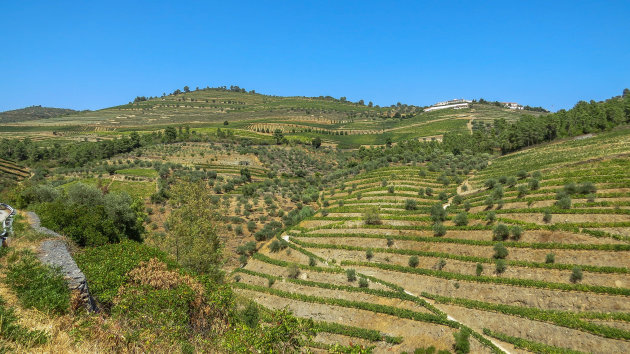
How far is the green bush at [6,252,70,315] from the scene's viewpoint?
11.3 meters

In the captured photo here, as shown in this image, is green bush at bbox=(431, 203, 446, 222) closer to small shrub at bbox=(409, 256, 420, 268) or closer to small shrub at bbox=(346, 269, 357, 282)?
small shrub at bbox=(409, 256, 420, 268)

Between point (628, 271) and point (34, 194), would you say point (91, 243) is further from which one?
→ point (628, 271)

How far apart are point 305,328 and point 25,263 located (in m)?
10.7

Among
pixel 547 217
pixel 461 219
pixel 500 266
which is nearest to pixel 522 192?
pixel 547 217

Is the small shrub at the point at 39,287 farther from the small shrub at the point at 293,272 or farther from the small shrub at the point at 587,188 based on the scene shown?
the small shrub at the point at 587,188

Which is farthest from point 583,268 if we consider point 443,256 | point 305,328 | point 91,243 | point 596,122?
point 596,122

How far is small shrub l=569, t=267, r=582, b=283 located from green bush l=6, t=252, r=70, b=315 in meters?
34.3

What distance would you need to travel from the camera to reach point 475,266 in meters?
33.3

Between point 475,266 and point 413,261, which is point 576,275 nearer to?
point 475,266

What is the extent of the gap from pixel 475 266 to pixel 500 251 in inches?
111

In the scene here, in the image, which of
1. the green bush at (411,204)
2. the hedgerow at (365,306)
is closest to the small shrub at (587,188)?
the green bush at (411,204)

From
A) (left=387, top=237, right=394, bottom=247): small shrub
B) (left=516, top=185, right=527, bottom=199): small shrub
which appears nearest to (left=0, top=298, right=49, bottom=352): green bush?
(left=387, top=237, right=394, bottom=247): small shrub

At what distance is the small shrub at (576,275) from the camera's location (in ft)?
89.7

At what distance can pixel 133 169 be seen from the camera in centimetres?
8500
